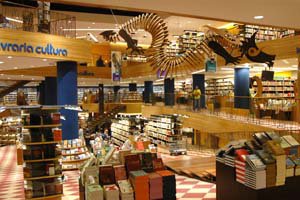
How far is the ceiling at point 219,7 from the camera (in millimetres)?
4047

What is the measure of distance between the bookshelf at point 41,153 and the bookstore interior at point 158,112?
2 cm

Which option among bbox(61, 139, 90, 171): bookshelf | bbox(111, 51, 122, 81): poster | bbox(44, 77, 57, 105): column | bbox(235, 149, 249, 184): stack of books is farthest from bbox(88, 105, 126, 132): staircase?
bbox(235, 149, 249, 184): stack of books

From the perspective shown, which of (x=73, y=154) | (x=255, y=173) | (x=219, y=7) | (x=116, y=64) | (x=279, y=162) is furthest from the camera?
(x=73, y=154)

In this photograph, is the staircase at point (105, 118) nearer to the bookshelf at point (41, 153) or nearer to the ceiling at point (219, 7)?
the bookshelf at point (41, 153)

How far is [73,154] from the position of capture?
11516 mm

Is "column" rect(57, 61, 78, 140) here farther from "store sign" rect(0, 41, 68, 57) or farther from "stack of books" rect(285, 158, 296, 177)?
"stack of books" rect(285, 158, 296, 177)

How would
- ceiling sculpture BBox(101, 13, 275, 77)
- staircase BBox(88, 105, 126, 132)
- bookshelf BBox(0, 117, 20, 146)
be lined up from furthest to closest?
staircase BBox(88, 105, 126, 132) < bookshelf BBox(0, 117, 20, 146) < ceiling sculpture BBox(101, 13, 275, 77)

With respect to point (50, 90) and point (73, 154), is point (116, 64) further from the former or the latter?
point (50, 90)

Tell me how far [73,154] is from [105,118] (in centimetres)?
1549

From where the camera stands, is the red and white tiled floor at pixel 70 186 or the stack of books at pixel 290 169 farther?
the red and white tiled floor at pixel 70 186

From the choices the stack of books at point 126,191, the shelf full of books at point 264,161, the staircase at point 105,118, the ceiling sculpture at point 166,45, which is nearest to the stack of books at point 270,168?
the shelf full of books at point 264,161

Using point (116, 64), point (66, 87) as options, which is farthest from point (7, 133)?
point (116, 64)

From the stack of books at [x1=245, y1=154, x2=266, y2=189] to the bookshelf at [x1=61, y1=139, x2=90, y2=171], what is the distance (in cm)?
816

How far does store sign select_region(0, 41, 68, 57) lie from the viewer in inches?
362
